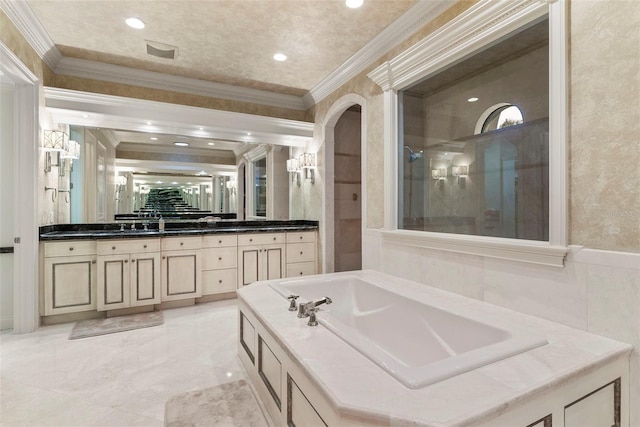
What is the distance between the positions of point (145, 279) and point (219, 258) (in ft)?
2.57

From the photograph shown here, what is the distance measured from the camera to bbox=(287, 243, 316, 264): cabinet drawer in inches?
161

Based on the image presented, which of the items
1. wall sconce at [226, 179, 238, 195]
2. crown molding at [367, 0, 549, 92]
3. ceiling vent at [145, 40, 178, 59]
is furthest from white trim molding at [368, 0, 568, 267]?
wall sconce at [226, 179, 238, 195]

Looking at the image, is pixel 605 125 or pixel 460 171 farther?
pixel 460 171

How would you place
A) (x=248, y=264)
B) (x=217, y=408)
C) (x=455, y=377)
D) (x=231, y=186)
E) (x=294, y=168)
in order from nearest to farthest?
(x=455, y=377) → (x=217, y=408) → (x=248, y=264) → (x=231, y=186) → (x=294, y=168)

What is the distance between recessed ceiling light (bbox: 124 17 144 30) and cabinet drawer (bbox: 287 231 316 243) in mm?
2609

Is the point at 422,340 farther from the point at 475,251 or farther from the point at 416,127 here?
the point at 416,127

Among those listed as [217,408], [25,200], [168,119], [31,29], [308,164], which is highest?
[31,29]

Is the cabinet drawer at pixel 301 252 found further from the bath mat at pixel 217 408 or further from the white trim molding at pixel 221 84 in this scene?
the bath mat at pixel 217 408

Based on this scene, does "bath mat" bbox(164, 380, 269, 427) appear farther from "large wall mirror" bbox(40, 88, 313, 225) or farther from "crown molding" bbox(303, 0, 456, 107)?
"crown molding" bbox(303, 0, 456, 107)

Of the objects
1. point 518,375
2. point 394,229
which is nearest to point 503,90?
point 394,229

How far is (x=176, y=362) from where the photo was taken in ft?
7.49

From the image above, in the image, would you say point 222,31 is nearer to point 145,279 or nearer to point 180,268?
point 180,268

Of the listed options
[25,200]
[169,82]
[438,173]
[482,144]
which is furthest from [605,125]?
[25,200]

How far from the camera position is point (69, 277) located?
119 inches
